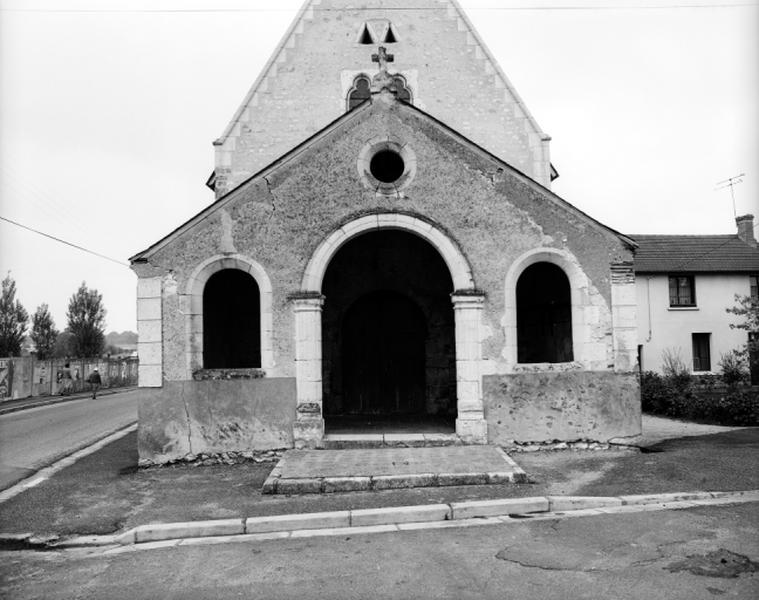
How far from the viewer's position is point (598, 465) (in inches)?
360

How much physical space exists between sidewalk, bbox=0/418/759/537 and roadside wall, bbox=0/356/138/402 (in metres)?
18.1

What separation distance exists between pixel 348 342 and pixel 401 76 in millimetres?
6351

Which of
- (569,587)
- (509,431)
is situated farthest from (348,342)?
(569,587)

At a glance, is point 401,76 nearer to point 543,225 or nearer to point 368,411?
point 543,225

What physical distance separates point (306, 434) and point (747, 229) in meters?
26.0

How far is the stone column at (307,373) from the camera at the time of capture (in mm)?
9883

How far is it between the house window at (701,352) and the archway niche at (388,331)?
17.3 metres

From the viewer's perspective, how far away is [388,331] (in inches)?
541

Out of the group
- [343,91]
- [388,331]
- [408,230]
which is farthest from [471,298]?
[343,91]

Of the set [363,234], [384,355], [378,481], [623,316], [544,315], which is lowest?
[378,481]

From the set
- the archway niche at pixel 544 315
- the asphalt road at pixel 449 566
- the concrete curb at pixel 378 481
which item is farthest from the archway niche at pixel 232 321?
the asphalt road at pixel 449 566

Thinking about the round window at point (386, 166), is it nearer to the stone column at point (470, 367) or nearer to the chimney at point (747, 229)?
the stone column at point (470, 367)

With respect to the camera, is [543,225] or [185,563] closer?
[185,563]

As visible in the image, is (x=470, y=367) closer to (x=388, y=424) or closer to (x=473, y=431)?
(x=473, y=431)
